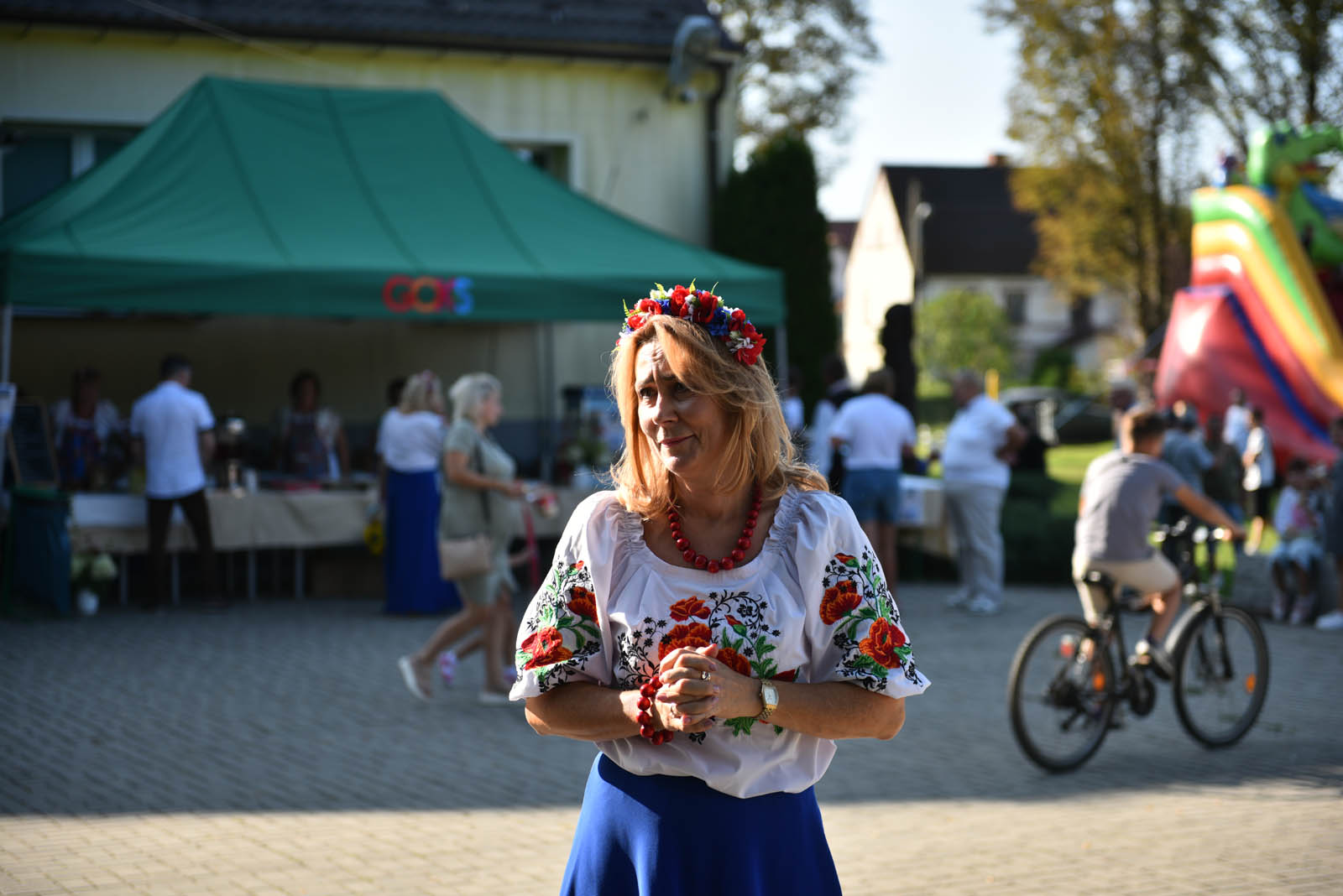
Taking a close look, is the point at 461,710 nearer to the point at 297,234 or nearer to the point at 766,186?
the point at 297,234

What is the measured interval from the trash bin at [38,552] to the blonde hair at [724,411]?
9519 millimetres

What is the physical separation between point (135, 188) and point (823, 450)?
22.9ft

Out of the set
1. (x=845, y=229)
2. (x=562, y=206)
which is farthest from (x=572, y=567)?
(x=845, y=229)

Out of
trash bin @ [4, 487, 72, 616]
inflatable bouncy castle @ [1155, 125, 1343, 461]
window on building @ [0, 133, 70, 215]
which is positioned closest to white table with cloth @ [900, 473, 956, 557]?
inflatable bouncy castle @ [1155, 125, 1343, 461]

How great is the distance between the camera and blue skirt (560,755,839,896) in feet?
9.53

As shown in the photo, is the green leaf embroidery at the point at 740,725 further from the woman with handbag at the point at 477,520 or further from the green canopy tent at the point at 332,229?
the green canopy tent at the point at 332,229

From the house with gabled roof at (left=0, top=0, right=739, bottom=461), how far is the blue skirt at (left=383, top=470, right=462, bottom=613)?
3281 mm

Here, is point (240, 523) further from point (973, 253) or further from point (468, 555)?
point (973, 253)

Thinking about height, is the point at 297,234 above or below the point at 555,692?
above

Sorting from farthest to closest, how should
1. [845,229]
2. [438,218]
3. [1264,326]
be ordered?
[845,229] < [1264,326] < [438,218]

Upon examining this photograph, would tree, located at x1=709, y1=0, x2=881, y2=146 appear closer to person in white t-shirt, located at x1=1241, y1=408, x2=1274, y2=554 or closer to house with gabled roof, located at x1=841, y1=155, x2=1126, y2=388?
person in white t-shirt, located at x1=1241, y1=408, x2=1274, y2=554

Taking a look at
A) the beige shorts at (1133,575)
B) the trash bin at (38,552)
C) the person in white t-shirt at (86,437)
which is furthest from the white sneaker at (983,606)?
the person in white t-shirt at (86,437)

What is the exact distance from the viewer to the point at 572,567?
2965 mm

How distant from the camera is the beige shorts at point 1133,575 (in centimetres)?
764
